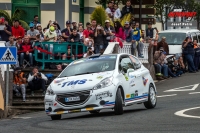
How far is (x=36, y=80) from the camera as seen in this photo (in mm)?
26094

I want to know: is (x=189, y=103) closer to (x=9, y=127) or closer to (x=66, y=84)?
(x=66, y=84)

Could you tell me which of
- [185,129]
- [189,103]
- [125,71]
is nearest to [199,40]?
[189,103]

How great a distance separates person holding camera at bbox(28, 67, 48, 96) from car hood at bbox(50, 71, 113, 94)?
7043 millimetres

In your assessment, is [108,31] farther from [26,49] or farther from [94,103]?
[94,103]

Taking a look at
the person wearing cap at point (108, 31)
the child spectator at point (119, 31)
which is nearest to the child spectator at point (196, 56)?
the child spectator at point (119, 31)

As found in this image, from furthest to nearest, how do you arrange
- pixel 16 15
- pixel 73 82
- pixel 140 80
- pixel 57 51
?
pixel 16 15, pixel 57 51, pixel 140 80, pixel 73 82

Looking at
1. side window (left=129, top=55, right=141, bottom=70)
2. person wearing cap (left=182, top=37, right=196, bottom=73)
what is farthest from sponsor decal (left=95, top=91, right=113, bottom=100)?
person wearing cap (left=182, top=37, right=196, bottom=73)

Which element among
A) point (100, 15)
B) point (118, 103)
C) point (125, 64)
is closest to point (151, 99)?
point (125, 64)

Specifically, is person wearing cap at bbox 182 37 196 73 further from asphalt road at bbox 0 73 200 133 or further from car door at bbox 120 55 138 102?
car door at bbox 120 55 138 102

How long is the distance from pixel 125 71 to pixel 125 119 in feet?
8.80

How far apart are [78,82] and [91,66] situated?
134 centimetres

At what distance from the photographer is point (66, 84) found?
60.9 feet

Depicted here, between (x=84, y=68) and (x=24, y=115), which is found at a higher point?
(x=84, y=68)

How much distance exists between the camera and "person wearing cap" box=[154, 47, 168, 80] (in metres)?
34.7
